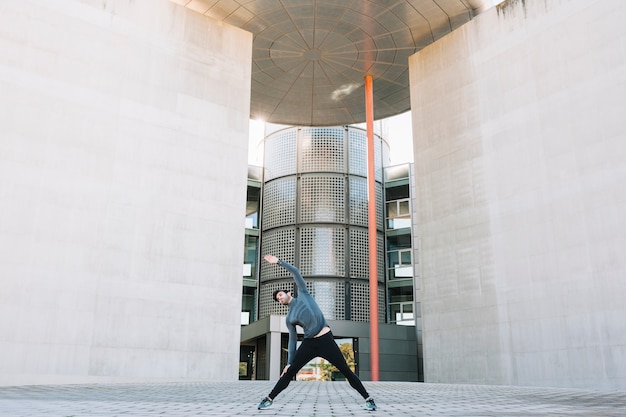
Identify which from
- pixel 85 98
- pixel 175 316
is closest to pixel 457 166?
pixel 175 316

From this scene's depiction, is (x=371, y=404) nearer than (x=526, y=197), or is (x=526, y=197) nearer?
(x=371, y=404)

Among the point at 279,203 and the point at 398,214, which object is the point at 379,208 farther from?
the point at 279,203

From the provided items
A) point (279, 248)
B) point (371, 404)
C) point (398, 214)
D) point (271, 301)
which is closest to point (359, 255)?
point (279, 248)

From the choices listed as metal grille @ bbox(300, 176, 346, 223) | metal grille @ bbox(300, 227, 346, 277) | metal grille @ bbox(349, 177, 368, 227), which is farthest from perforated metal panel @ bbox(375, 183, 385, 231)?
metal grille @ bbox(300, 227, 346, 277)

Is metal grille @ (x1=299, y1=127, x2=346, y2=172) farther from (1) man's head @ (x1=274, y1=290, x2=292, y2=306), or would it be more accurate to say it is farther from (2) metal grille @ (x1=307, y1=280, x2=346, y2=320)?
(1) man's head @ (x1=274, y1=290, x2=292, y2=306)

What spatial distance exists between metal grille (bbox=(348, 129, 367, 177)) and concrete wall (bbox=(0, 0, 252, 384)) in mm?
14008

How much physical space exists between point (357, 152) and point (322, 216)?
4.97m

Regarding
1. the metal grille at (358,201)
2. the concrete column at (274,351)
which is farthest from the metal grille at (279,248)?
the concrete column at (274,351)

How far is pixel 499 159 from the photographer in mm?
18469

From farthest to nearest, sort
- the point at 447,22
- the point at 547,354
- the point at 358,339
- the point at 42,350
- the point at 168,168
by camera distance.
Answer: the point at 358,339, the point at 447,22, the point at 168,168, the point at 547,354, the point at 42,350

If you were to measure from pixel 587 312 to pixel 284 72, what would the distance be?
18.4 m

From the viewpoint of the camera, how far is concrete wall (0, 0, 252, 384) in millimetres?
15078

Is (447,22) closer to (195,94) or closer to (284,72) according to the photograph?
(284,72)

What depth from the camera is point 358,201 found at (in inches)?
1283
